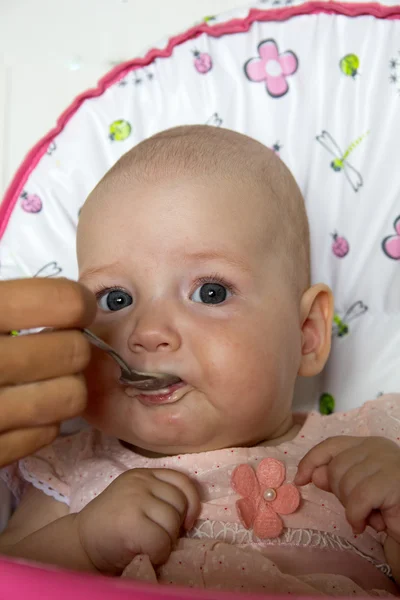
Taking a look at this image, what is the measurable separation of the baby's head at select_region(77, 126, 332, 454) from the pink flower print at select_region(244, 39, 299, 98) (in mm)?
330

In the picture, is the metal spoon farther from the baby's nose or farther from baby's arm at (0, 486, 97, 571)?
baby's arm at (0, 486, 97, 571)

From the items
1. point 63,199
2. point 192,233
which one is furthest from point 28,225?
point 192,233

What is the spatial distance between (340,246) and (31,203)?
58cm

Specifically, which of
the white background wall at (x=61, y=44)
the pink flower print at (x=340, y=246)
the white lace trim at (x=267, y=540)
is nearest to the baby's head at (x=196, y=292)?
the white lace trim at (x=267, y=540)

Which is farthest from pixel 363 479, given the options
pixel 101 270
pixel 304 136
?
pixel 304 136

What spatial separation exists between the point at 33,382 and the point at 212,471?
0.35 metres

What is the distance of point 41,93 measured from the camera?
1.66 metres

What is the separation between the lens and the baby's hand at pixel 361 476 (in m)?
Result: 0.81

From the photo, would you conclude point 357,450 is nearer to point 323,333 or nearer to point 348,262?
point 323,333

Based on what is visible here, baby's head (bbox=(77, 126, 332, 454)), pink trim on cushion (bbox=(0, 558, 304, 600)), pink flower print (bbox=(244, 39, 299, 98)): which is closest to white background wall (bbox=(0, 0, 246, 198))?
pink flower print (bbox=(244, 39, 299, 98))

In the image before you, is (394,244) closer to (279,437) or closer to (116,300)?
(279,437)

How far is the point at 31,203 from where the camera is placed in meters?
1.35

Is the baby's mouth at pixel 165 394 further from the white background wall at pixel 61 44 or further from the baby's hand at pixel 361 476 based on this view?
the white background wall at pixel 61 44

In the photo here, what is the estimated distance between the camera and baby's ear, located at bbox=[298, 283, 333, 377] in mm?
1081
